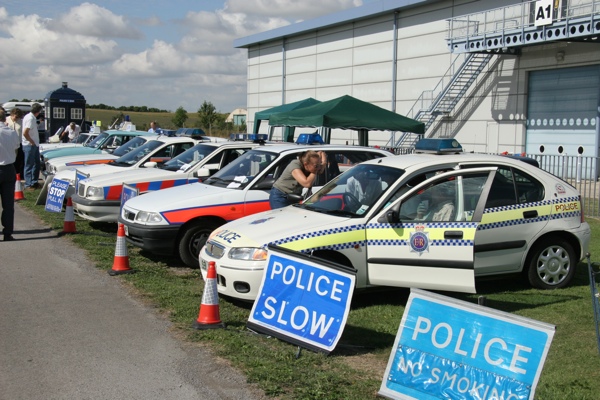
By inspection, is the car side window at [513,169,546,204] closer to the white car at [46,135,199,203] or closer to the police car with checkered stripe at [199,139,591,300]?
the police car with checkered stripe at [199,139,591,300]

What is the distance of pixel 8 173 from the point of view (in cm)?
1076

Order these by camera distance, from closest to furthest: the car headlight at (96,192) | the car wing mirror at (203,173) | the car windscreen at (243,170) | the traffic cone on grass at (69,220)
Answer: the car windscreen at (243,170), the car wing mirror at (203,173), the car headlight at (96,192), the traffic cone on grass at (69,220)

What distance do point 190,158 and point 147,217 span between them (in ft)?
9.86

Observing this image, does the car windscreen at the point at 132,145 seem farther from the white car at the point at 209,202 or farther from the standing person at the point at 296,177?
the standing person at the point at 296,177

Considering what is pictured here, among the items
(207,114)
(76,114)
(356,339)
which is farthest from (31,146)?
(207,114)

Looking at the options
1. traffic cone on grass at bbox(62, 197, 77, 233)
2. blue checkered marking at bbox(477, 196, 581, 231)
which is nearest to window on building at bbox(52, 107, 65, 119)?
traffic cone on grass at bbox(62, 197, 77, 233)

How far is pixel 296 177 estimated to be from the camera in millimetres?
8820

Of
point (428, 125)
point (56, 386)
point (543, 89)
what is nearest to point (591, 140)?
point (543, 89)

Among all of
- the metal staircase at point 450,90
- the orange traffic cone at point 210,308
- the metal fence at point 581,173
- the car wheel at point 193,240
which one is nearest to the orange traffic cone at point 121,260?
the car wheel at point 193,240

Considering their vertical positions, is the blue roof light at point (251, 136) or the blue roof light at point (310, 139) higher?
the blue roof light at point (251, 136)

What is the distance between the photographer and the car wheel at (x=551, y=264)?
25.8ft

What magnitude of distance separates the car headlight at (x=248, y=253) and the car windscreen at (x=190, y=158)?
508 centimetres

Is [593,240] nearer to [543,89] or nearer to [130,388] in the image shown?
[130,388]

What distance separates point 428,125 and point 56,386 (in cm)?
2419
